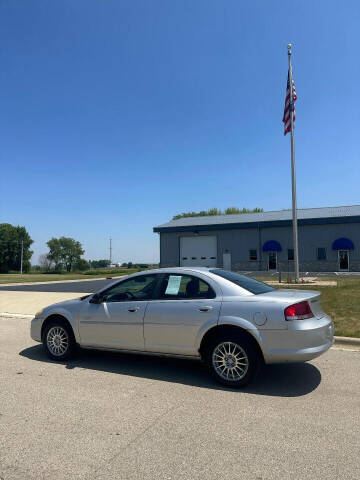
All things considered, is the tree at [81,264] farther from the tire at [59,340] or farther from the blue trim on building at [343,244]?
the tire at [59,340]

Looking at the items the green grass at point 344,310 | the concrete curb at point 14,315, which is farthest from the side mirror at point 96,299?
the concrete curb at point 14,315

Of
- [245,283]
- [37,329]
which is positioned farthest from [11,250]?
[245,283]

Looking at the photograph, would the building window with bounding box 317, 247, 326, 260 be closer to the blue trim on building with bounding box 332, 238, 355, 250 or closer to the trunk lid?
the blue trim on building with bounding box 332, 238, 355, 250

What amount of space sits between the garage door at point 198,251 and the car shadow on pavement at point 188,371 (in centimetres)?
3223

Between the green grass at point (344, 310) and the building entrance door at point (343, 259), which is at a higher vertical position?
the building entrance door at point (343, 259)

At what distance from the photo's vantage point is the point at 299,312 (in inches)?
173

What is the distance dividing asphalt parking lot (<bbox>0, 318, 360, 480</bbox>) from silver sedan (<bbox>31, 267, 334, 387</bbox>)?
1.32 feet

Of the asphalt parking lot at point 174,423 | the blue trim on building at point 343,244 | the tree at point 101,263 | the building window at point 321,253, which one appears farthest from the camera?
the tree at point 101,263

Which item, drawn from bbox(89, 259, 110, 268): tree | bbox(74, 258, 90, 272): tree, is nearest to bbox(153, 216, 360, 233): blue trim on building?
bbox(74, 258, 90, 272): tree

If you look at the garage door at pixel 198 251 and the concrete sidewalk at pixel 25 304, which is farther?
the garage door at pixel 198 251

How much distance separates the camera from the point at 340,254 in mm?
33344

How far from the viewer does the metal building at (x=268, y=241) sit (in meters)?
33.1

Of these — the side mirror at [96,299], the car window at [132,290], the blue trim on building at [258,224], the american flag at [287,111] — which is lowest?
the side mirror at [96,299]

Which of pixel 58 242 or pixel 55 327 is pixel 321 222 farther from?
Result: pixel 58 242
